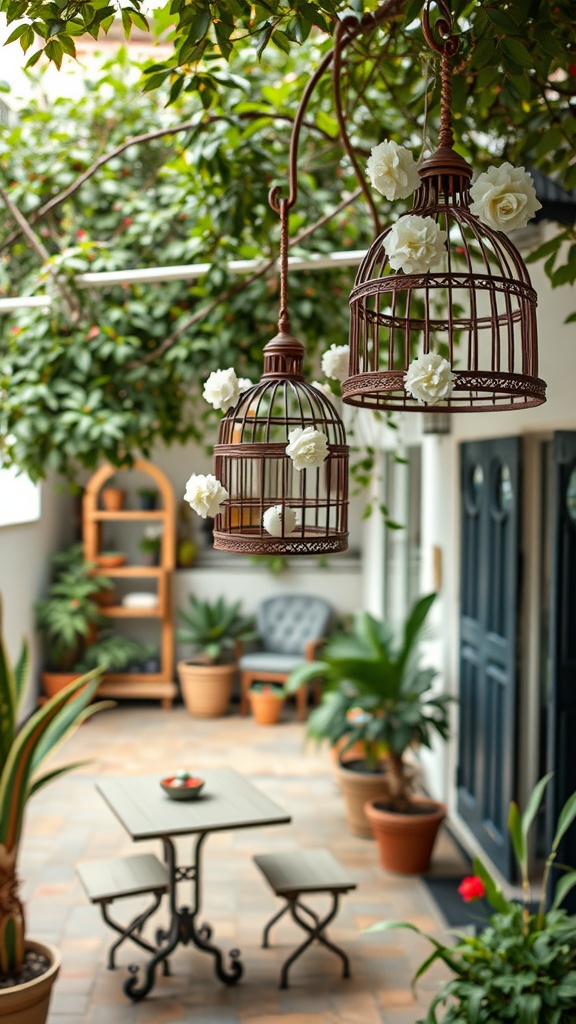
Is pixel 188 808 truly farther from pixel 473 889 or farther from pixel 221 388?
pixel 221 388

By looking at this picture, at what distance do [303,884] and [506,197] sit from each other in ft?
9.70

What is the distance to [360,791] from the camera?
520cm

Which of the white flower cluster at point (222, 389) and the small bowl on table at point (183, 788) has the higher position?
the white flower cluster at point (222, 389)

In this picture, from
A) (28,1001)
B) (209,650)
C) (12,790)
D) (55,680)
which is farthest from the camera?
(209,650)

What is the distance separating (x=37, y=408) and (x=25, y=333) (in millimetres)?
285

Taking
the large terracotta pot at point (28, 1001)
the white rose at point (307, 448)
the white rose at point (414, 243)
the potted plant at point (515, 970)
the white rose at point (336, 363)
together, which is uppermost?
the white rose at point (414, 243)

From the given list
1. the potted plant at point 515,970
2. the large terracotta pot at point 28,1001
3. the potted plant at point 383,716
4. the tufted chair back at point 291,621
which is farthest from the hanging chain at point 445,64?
the tufted chair back at point 291,621

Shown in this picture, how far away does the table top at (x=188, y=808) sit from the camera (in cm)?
365

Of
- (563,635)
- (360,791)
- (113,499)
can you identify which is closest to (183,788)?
(360,791)

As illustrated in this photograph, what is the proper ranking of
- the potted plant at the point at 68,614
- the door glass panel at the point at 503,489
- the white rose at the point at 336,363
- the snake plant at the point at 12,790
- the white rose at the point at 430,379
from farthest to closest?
the potted plant at the point at 68,614
the door glass panel at the point at 503,489
the snake plant at the point at 12,790
the white rose at the point at 336,363
the white rose at the point at 430,379

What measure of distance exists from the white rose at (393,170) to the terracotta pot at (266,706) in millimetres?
6414

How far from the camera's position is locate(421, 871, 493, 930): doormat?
415 cm

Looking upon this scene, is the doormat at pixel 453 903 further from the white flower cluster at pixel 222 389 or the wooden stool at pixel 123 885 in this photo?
the white flower cluster at pixel 222 389

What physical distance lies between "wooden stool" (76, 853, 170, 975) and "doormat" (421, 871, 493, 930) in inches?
48.1
